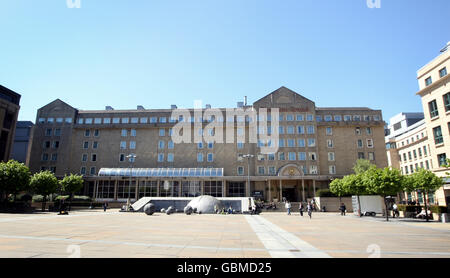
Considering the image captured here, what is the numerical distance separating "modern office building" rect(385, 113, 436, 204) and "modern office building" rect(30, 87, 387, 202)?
30.4 ft

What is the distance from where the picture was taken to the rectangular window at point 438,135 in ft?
107

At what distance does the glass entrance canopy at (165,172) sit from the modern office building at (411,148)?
38688 millimetres

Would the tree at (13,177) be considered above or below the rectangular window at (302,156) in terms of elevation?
below

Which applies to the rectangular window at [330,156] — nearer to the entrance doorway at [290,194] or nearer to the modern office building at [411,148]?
the entrance doorway at [290,194]

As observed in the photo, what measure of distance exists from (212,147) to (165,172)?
1164 centimetres

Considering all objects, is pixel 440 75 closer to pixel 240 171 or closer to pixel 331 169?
pixel 331 169

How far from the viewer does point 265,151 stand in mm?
56062

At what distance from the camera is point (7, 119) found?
165 ft

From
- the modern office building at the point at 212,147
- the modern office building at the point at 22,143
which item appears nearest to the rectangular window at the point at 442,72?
the modern office building at the point at 212,147

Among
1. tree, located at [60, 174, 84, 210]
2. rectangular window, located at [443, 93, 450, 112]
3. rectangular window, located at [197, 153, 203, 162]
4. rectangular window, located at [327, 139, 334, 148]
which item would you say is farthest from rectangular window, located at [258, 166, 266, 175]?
tree, located at [60, 174, 84, 210]

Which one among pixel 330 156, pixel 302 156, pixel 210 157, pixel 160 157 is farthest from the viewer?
pixel 160 157

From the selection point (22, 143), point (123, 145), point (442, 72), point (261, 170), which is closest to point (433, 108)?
point (442, 72)
